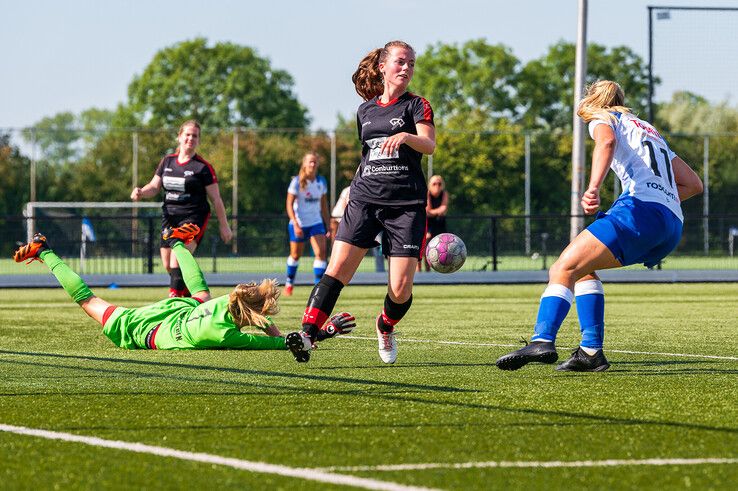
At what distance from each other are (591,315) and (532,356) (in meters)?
0.65

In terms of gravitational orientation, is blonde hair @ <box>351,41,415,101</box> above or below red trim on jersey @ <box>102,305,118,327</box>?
above

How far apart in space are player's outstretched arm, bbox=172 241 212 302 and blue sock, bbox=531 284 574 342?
9.66 ft

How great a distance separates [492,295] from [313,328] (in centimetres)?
1128

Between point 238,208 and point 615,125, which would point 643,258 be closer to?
point 615,125

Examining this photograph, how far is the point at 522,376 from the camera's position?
290 inches

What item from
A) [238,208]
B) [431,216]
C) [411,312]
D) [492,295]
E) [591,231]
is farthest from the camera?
[238,208]

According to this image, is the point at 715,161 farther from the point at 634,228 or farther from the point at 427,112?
the point at 634,228

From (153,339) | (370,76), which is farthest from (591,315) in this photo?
(153,339)

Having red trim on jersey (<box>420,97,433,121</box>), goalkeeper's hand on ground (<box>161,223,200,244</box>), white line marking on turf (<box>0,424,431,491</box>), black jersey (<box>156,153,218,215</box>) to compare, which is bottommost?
white line marking on turf (<box>0,424,431,491</box>)

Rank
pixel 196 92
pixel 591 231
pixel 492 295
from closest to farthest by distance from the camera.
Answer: pixel 591 231 → pixel 492 295 → pixel 196 92

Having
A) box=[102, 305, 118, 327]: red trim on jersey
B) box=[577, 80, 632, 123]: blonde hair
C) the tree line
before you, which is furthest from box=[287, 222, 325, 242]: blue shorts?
the tree line

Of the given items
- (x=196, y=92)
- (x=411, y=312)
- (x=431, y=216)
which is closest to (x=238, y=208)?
(x=196, y=92)

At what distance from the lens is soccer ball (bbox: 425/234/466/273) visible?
1014 centimetres

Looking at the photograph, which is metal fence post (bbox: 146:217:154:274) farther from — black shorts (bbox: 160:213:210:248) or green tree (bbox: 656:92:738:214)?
green tree (bbox: 656:92:738:214)
